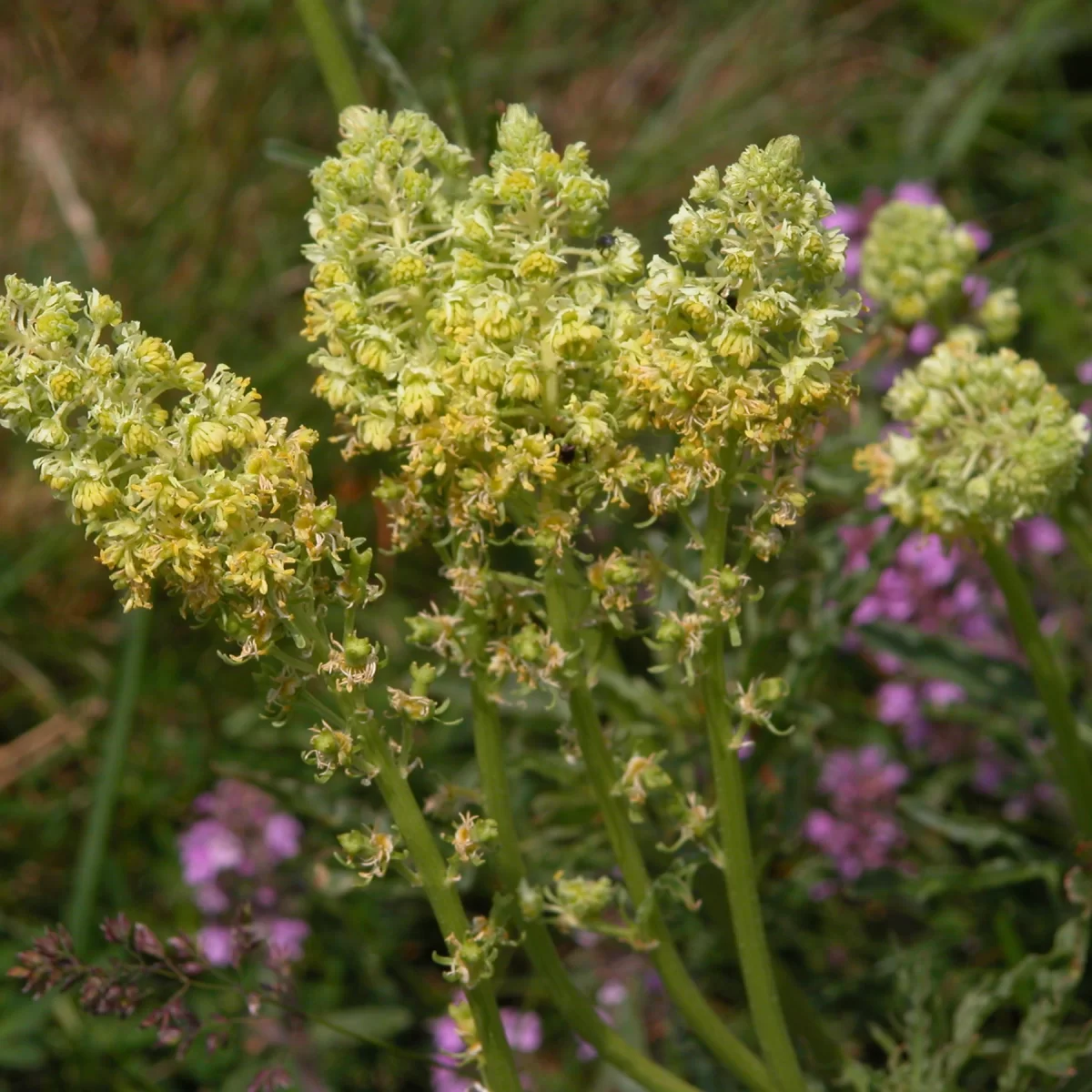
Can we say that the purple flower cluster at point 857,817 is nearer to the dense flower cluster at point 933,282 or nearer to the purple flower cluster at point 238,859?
the dense flower cluster at point 933,282

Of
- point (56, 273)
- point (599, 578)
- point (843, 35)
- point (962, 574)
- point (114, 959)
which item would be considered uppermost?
point (843, 35)

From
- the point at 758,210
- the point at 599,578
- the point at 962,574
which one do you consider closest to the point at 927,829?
the point at 962,574

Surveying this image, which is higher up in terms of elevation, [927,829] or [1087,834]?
[927,829]

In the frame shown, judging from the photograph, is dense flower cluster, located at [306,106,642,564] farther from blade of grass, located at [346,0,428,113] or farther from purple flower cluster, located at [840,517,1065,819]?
purple flower cluster, located at [840,517,1065,819]

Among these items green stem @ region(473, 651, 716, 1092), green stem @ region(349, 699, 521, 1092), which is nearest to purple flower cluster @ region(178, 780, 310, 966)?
green stem @ region(473, 651, 716, 1092)

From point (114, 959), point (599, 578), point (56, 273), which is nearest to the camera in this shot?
point (599, 578)

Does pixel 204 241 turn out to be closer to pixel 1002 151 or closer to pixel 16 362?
pixel 1002 151
